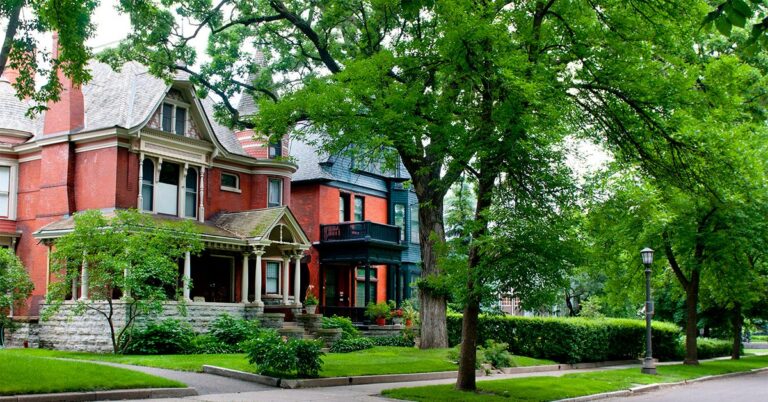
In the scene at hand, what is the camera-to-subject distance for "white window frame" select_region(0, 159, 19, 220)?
99.3 feet

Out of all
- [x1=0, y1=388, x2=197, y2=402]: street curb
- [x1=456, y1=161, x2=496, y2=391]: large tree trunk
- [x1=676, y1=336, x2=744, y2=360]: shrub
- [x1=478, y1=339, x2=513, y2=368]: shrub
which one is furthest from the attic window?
[x1=676, y1=336, x2=744, y2=360]: shrub

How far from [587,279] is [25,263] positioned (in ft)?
120

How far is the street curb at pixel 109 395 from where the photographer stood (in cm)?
1271

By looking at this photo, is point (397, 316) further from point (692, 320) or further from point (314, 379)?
point (314, 379)

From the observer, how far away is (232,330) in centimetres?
2633

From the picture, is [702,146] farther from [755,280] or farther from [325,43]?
[755,280]

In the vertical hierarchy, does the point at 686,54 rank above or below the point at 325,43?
below

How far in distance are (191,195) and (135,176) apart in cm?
323

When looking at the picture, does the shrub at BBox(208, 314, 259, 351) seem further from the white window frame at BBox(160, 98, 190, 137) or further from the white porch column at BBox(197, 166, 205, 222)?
the white window frame at BBox(160, 98, 190, 137)

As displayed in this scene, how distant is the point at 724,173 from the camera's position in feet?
56.5

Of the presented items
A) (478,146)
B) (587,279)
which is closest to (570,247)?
(478,146)

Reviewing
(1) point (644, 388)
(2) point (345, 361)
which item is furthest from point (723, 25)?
(2) point (345, 361)

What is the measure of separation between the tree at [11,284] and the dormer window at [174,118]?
7074mm

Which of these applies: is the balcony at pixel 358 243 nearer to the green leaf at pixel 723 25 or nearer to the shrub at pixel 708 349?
the shrub at pixel 708 349
